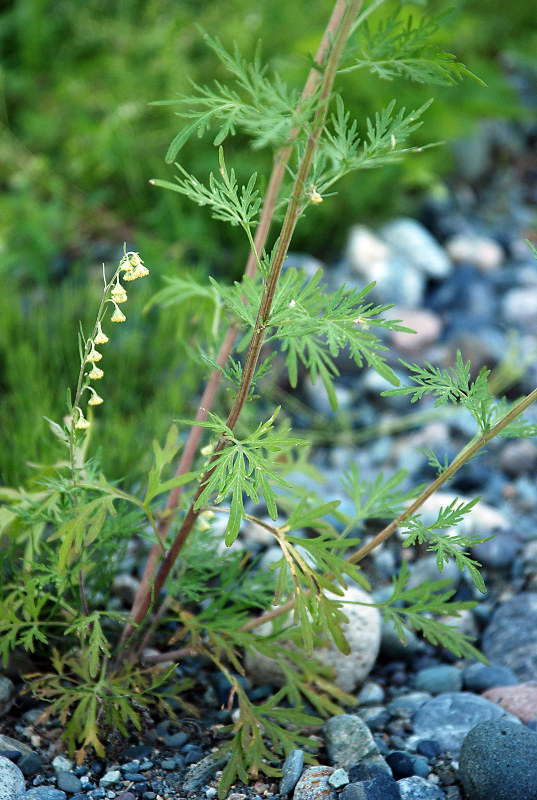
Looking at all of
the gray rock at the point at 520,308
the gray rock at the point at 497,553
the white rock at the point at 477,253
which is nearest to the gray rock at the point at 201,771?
the gray rock at the point at 497,553

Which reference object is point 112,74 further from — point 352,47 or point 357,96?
point 352,47

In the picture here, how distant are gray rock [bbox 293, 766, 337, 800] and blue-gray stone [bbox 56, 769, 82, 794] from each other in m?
0.43

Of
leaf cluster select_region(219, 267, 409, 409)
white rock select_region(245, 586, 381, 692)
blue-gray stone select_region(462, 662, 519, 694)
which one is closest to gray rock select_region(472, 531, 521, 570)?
blue-gray stone select_region(462, 662, 519, 694)

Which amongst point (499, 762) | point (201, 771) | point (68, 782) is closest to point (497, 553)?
point (499, 762)

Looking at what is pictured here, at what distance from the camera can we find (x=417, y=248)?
13.1 ft

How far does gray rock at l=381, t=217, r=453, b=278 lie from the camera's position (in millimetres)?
3961

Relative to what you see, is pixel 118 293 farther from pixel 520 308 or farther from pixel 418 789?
pixel 520 308

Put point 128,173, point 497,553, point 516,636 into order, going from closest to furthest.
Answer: point 516,636, point 497,553, point 128,173

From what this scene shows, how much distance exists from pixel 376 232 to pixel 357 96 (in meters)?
0.66

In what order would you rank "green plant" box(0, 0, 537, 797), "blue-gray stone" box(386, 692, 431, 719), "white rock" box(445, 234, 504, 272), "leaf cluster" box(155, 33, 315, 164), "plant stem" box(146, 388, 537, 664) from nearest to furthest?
"leaf cluster" box(155, 33, 315, 164), "green plant" box(0, 0, 537, 797), "plant stem" box(146, 388, 537, 664), "blue-gray stone" box(386, 692, 431, 719), "white rock" box(445, 234, 504, 272)

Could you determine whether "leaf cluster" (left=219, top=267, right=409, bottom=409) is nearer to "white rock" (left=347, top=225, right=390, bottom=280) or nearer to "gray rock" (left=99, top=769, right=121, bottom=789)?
"gray rock" (left=99, top=769, right=121, bottom=789)

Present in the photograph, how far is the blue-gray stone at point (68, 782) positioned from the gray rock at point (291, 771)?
407 mm

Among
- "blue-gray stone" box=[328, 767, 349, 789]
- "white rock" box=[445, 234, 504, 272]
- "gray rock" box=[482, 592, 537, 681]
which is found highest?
"white rock" box=[445, 234, 504, 272]

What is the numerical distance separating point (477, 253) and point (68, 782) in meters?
3.26
